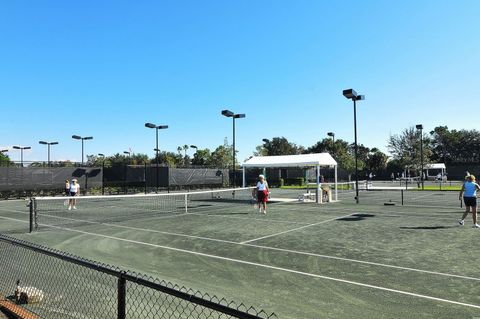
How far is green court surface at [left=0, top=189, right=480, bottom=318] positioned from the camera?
589cm

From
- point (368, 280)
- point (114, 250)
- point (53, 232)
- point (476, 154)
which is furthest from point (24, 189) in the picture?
point (476, 154)

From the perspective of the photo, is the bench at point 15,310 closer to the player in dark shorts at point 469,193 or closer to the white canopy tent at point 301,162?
the player in dark shorts at point 469,193

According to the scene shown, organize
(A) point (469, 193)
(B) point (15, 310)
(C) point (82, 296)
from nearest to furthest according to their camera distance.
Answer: (B) point (15, 310)
(C) point (82, 296)
(A) point (469, 193)

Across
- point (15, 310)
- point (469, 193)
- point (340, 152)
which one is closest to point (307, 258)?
point (15, 310)

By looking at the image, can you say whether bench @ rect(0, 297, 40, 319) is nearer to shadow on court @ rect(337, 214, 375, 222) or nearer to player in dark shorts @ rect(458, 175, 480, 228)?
shadow on court @ rect(337, 214, 375, 222)

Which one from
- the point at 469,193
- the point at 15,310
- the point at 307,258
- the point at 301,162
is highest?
the point at 301,162

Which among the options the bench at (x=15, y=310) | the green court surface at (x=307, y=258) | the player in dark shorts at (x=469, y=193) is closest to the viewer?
the bench at (x=15, y=310)

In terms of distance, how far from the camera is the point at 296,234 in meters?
12.3

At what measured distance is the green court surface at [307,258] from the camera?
5891 mm

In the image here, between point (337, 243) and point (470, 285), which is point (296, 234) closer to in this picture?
point (337, 243)

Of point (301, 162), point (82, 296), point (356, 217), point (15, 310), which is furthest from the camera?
point (301, 162)

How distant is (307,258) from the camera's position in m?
8.84

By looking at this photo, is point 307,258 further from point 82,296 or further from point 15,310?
point 15,310

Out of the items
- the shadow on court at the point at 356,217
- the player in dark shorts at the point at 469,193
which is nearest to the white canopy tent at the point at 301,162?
the shadow on court at the point at 356,217
